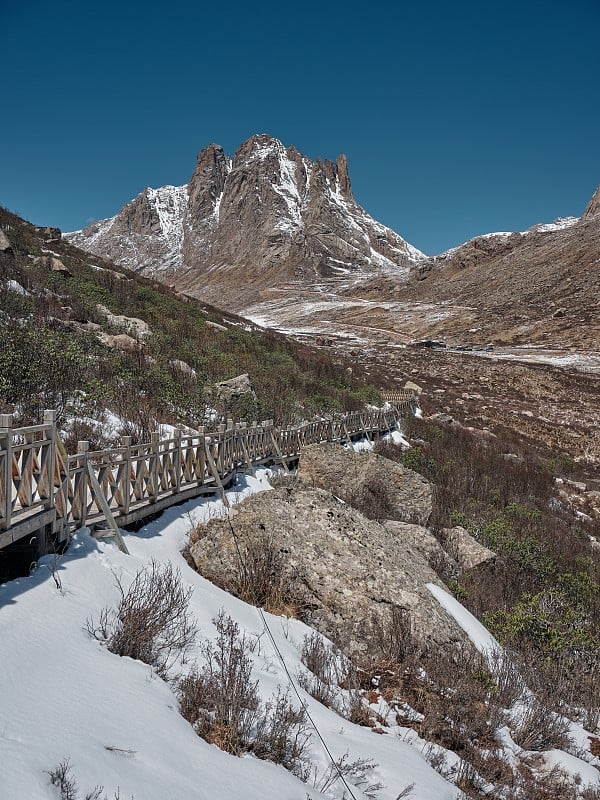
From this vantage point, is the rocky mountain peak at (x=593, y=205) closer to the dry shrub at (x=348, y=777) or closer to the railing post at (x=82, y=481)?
the railing post at (x=82, y=481)

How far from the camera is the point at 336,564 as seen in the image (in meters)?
5.95

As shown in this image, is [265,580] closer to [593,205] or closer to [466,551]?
[466,551]

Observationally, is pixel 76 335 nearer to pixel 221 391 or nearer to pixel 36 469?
pixel 221 391

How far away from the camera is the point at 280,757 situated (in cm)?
306

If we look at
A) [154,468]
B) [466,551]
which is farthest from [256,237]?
[154,468]

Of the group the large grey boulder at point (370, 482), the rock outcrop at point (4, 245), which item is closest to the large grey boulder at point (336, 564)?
the large grey boulder at point (370, 482)

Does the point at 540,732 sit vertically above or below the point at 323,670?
below

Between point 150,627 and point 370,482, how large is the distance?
25.2ft

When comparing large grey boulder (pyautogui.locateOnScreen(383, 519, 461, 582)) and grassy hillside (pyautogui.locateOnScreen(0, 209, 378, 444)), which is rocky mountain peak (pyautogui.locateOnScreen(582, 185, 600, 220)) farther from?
large grey boulder (pyautogui.locateOnScreen(383, 519, 461, 582))

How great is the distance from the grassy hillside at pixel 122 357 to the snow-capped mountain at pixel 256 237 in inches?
4365

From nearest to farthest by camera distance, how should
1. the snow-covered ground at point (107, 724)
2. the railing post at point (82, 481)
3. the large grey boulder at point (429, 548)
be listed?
1. the snow-covered ground at point (107, 724)
2. the railing post at point (82, 481)
3. the large grey boulder at point (429, 548)

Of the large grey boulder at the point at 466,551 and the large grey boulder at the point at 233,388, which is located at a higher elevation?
the large grey boulder at the point at 233,388

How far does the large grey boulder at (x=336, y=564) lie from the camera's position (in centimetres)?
540

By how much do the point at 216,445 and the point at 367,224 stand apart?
198 metres
